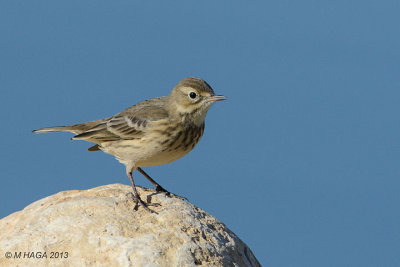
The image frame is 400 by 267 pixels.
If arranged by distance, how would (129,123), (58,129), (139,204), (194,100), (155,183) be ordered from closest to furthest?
(139,204) → (194,100) → (129,123) → (155,183) → (58,129)

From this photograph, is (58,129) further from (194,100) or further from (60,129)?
(194,100)

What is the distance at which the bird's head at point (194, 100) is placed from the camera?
9.27 m

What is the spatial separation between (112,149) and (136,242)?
2612mm

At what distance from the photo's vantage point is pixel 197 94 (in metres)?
9.30

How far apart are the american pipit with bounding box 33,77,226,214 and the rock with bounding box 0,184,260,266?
2.41ft

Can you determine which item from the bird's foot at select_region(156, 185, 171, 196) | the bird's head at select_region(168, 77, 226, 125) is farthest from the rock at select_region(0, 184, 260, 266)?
the bird's head at select_region(168, 77, 226, 125)

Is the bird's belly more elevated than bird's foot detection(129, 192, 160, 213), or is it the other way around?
the bird's belly

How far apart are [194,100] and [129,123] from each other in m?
1.13

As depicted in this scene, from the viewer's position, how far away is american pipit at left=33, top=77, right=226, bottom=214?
9.04 meters

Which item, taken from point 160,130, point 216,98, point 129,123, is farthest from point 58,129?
point 216,98

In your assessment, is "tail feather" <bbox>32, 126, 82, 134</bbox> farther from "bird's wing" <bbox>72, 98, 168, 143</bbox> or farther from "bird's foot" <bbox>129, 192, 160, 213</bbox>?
"bird's foot" <bbox>129, 192, 160, 213</bbox>

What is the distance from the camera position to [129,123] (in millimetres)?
9648

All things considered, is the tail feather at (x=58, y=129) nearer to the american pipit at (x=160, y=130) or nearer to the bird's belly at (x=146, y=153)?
the american pipit at (x=160, y=130)

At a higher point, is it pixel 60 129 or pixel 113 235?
pixel 60 129
